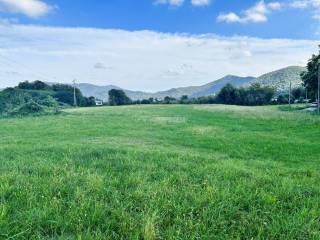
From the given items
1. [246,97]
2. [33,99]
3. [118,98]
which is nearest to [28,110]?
[33,99]

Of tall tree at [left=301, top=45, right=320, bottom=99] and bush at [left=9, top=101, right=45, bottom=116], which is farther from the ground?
tall tree at [left=301, top=45, right=320, bottom=99]

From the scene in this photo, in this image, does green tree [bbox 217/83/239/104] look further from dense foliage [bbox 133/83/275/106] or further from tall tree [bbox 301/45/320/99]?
tall tree [bbox 301/45/320/99]

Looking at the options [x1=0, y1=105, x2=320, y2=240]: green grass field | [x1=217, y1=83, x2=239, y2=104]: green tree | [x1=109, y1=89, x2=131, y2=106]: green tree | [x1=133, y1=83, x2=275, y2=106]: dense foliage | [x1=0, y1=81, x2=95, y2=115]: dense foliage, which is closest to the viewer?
[x1=0, y1=105, x2=320, y2=240]: green grass field

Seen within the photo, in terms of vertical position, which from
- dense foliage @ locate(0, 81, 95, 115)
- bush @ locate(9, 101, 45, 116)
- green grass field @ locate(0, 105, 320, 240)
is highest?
dense foliage @ locate(0, 81, 95, 115)

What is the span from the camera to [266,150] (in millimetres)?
15008

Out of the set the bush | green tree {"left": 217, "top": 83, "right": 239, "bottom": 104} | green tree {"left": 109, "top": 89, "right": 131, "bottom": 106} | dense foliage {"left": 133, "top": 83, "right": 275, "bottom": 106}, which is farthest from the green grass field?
green tree {"left": 109, "top": 89, "right": 131, "bottom": 106}

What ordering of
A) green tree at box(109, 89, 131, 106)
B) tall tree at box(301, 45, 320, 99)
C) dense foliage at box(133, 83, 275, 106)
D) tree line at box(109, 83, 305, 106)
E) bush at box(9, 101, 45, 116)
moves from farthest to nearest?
1. green tree at box(109, 89, 131, 106)
2. dense foliage at box(133, 83, 275, 106)
3. tree line at box(109, 83, 305, 106)
4. tall tree at box(301, 45, 320, 99)
5. bush at box(9, 101, 45, 116)

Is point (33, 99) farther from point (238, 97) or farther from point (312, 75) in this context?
point (238, 97)

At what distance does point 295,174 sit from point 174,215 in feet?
16.5

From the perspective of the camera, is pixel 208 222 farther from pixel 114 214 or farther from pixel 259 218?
pixel 114 214

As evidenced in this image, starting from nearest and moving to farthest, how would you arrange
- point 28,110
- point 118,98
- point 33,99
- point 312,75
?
point 28,110
point 312,75
point 33,99
point 118,98

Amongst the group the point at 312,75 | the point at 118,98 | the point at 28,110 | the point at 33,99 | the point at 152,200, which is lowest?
the point at 152,200

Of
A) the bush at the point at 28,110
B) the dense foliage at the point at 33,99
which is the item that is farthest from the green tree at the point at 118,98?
the bush at the point at 28,110

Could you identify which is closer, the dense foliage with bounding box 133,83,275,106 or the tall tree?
the tall tree
